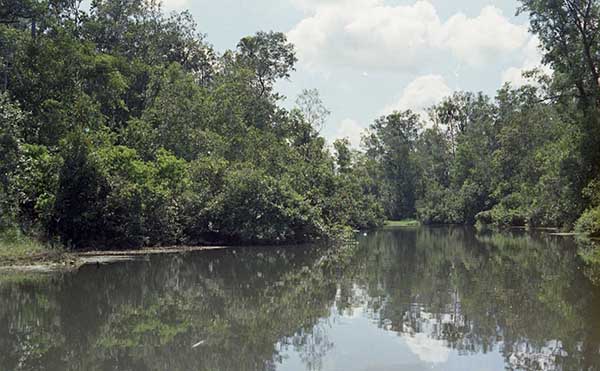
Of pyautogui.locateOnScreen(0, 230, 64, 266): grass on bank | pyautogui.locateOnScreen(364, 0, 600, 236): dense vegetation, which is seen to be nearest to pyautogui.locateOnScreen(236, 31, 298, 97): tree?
pyautogui.locateOnScreen(364, 0, 600, 236): dense vegetation

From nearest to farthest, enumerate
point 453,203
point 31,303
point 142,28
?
point 31,303 < point 142,28 < point 453,203

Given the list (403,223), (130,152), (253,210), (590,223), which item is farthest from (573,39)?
(403,223)

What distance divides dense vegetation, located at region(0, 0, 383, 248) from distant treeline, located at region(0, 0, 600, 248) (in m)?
0.08

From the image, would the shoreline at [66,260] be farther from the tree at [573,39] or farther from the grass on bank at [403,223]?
the grass on bank at [403,223]

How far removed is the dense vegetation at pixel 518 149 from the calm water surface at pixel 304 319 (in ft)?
46.9

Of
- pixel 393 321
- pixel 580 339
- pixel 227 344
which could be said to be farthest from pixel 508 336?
pixel 227 344

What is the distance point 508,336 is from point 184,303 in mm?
6895

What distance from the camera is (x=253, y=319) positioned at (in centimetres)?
1130

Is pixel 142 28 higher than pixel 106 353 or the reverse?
higher

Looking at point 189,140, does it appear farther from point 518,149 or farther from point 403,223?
point 403,223

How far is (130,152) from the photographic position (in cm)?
2692

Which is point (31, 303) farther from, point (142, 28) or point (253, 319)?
point (142, 28)

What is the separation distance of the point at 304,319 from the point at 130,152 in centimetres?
1782

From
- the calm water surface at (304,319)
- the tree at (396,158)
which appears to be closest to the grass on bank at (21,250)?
the calm water surface at (304,319)
